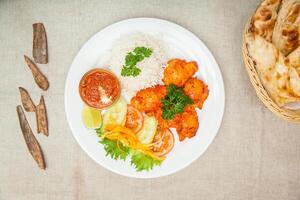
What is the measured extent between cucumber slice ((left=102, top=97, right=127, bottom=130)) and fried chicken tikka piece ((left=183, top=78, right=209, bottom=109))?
0.37 metres

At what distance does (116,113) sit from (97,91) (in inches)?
7.0

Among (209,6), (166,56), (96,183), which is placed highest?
(209,6)

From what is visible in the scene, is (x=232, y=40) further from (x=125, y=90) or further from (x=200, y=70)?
(x=125, y=90)

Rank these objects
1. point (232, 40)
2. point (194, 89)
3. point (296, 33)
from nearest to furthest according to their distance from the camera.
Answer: point (296, 33), point (194, 89), point (232, 40)

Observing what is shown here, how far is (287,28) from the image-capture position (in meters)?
1.79

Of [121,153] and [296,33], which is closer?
[296,33]

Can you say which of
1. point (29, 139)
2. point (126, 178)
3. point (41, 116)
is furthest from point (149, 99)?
point (29, 139)

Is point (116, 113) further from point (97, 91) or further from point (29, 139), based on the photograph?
point (29, 139)

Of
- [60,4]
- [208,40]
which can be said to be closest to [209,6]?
[208,40]

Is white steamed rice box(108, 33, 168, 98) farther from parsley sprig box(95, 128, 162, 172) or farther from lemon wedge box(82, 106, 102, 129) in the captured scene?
parsley sprig box(95, 128, 162, 172)

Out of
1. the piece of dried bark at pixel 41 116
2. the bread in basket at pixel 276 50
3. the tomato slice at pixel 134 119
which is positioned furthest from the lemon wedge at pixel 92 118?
the bread in basket at pixel 276 50

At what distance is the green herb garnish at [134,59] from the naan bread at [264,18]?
61 centimetres

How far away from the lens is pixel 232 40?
7.43 feet

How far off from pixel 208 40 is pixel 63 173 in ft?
3.88
